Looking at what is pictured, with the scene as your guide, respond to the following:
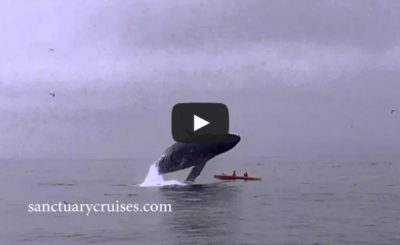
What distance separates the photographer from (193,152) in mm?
92188

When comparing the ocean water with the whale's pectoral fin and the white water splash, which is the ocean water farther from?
the white water splash

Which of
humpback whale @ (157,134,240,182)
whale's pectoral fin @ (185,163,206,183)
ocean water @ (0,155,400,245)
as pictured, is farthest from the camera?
whale's pectoral fin @ (185,163,206,183)

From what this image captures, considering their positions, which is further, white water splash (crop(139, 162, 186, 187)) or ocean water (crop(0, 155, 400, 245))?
white water splash (crop(139, 162, 186, 187))

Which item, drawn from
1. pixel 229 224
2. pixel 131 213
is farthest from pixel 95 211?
pixel 229 224

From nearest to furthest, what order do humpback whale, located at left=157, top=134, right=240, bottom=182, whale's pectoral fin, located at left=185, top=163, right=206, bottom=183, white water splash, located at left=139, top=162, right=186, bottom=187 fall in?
humpback whale, located at left=157, top=134, right=240, bottom=182
whale's pectoral fin, located at left=185, top=163, right=206, bottom=183
white water splash, located at left=139, top=162, right=186, bottom=187

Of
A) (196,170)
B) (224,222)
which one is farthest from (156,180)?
(224,222)

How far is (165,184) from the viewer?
11019 cm

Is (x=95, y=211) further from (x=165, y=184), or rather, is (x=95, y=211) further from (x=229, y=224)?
(x=165, y=184)

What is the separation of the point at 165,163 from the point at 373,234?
166 ft

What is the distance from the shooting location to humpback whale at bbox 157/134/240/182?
9100 centimetres

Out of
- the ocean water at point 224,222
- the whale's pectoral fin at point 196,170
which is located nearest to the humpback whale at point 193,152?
the whale's pectoral fin at point 196,170

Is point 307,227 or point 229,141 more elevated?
point 229,141

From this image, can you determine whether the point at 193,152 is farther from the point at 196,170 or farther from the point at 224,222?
the point at 224,222

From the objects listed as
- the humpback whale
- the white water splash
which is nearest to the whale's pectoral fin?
the humpback whale
